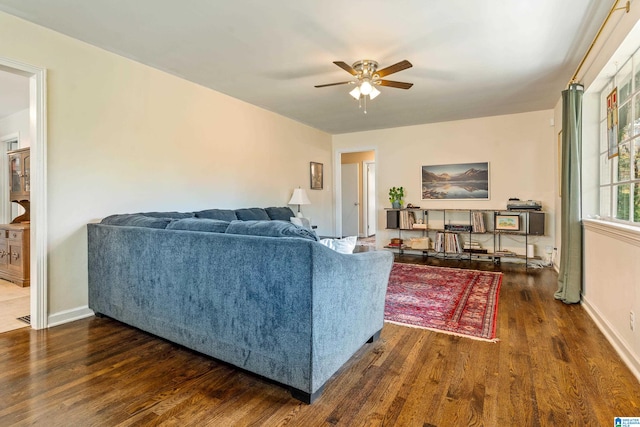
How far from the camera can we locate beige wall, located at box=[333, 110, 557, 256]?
17.0 ft

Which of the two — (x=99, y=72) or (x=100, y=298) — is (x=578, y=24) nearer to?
(x=99, y=72)

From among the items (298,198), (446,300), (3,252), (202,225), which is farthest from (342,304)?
(3,252)

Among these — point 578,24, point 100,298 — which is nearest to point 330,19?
point 578,24

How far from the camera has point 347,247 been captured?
2033 millimetres

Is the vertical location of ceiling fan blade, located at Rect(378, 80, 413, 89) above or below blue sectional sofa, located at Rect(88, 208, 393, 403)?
above

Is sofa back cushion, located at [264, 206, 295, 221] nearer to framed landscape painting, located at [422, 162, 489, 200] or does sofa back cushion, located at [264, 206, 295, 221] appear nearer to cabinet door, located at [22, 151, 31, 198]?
framed landscape painting, located at [422, 162, 489, 200]

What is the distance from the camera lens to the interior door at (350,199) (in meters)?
8.65

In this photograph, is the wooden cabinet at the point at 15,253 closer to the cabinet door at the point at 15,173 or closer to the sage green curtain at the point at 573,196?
the cabinet door at the point at 15,173

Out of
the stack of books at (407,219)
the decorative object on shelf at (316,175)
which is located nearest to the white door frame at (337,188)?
the decorative object on shelf at (316,175)

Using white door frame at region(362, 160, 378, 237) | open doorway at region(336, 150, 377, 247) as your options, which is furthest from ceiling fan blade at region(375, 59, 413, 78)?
white door frame at region(362, 160, 378, 237)

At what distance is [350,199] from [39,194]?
6.82 metres

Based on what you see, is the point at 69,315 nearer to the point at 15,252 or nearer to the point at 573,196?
the point at 15,252

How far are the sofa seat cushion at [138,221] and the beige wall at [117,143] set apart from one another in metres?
0.37

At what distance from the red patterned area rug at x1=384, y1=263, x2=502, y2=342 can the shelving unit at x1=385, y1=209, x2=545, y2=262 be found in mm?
929
